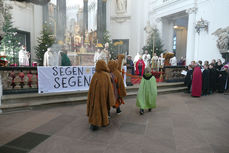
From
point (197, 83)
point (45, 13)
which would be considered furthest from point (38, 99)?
point (45, 13)

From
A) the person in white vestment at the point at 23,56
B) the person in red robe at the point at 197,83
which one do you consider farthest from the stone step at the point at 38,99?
the person in white vestment at the point at 23,56

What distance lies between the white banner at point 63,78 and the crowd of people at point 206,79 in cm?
509

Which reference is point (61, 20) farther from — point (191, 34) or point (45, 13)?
point (191, 34)

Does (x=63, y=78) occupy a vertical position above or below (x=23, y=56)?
below

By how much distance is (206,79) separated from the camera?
27.0 feet

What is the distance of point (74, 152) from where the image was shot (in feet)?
9.57

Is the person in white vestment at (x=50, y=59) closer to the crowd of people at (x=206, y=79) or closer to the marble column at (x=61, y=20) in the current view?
the crowd of people at (x=206, y=79)

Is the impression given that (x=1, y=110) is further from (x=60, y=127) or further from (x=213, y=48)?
(x=213, y=48)

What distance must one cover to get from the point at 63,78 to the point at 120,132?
142 inches

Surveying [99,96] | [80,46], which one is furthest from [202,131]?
[80,46]

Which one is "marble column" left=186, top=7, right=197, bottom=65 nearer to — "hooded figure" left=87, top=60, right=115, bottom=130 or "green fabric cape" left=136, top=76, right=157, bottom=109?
"green fabric cape" left=136, top=76, right=157, bottom=109

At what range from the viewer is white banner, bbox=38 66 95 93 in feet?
19.7

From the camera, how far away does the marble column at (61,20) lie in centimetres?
1677

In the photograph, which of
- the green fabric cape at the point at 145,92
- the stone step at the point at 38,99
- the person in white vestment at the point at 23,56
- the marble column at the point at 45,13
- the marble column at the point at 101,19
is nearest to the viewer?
the green fabric cape at the point at 145,92
